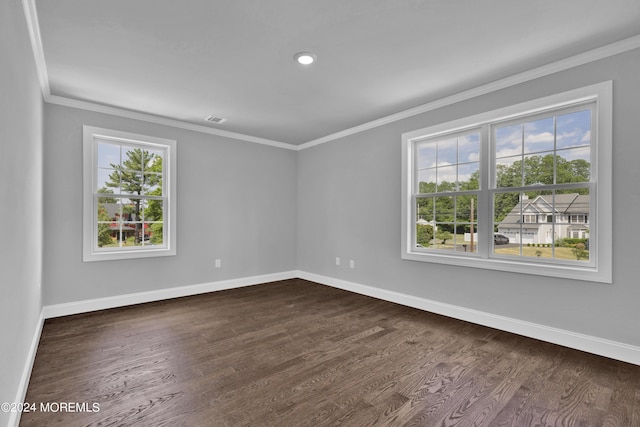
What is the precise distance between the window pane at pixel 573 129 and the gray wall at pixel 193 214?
4093mm

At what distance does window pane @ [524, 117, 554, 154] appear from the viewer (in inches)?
120

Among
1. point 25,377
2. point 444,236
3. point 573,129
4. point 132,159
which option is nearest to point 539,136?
point 573,129

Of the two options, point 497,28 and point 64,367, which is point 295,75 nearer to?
point 497,28

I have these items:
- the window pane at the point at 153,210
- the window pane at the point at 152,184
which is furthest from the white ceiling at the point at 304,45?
the window pane at the point at 153,210

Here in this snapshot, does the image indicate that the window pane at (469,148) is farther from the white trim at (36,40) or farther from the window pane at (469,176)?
the white trim at (36,40)

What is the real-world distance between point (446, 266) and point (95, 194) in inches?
175

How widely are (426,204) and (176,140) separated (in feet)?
12.0

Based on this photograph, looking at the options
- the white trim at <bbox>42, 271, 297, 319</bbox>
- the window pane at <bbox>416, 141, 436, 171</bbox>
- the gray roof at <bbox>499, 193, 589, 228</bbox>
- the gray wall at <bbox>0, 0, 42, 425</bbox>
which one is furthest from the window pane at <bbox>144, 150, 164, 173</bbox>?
the gray roof at <bbox>499, 193, 589, 228</bbox>

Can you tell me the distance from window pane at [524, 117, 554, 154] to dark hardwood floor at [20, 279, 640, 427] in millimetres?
1880

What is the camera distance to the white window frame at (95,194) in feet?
12.5

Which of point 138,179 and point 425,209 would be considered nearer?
point 425,209

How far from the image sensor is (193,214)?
4691mm

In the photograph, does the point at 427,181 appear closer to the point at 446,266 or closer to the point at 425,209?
the point at 425,209

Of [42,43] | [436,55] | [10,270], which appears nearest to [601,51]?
[436,55]
